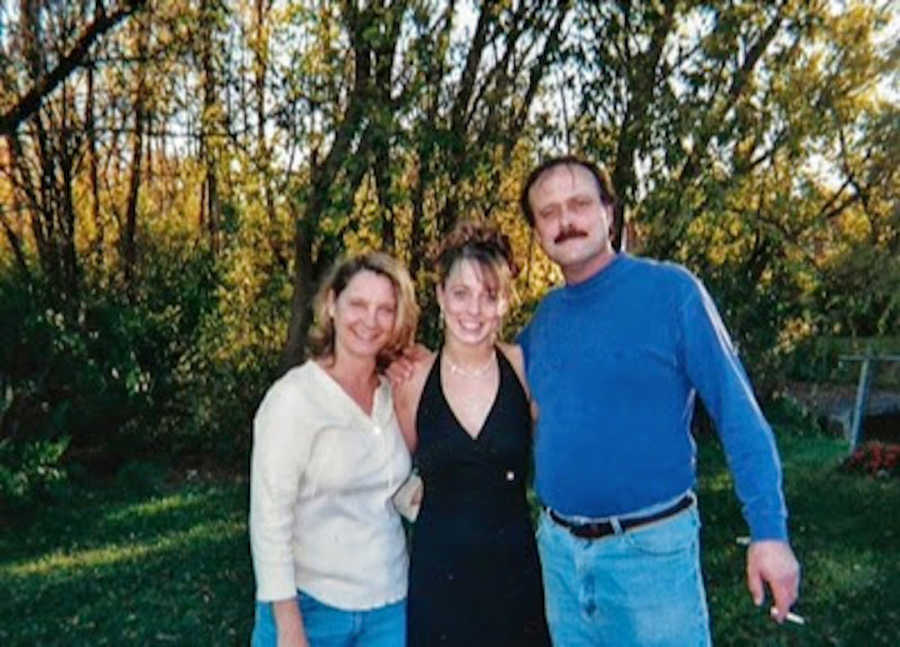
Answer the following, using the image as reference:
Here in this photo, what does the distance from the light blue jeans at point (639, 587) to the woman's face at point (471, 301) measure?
683 millimetres

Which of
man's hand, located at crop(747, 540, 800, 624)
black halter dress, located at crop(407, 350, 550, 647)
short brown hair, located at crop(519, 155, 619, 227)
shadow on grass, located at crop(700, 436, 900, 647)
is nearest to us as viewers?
man's hand, located at crop(747, 540, 800, 624)

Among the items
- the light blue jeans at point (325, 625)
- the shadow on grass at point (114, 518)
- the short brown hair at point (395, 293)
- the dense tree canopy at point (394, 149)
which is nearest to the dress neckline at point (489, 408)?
the short brown hair at point (395, 293)

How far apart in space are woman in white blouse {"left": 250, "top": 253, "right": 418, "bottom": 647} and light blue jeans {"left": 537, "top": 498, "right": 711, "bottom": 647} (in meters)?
0.54

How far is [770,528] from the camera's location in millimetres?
2648

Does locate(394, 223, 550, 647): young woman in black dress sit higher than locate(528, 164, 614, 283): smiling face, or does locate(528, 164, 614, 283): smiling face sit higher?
locate(528, 164, 614, 283): smiling face

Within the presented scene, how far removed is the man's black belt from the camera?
2.90 metres

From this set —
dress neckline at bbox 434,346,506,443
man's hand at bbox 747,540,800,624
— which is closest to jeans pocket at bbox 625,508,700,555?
man's hand at bbox 747,540,800,624

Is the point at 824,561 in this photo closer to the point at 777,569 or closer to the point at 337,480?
the point at 777,569

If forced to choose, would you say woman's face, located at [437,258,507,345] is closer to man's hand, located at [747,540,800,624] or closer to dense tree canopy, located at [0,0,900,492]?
man's hand, located at [747,540,800,624]

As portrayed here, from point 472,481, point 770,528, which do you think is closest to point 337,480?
point 472,481

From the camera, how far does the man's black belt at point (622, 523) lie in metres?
2.90

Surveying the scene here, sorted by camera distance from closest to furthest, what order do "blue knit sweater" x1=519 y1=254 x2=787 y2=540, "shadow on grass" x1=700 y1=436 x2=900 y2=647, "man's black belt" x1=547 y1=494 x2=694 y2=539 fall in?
"blue knit sweater" x1=519 y1=254 x2=787 y2=540 < "man's black belt" x1=547 y1=494 x2=694 y2=539 < "shadow on grass" x1=700 y1=436 x2=900 y2=647

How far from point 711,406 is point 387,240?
628 cm

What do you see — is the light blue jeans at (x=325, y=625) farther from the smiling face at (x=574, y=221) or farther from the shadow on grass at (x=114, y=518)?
the shadow on grass at (x=114, y=518)
